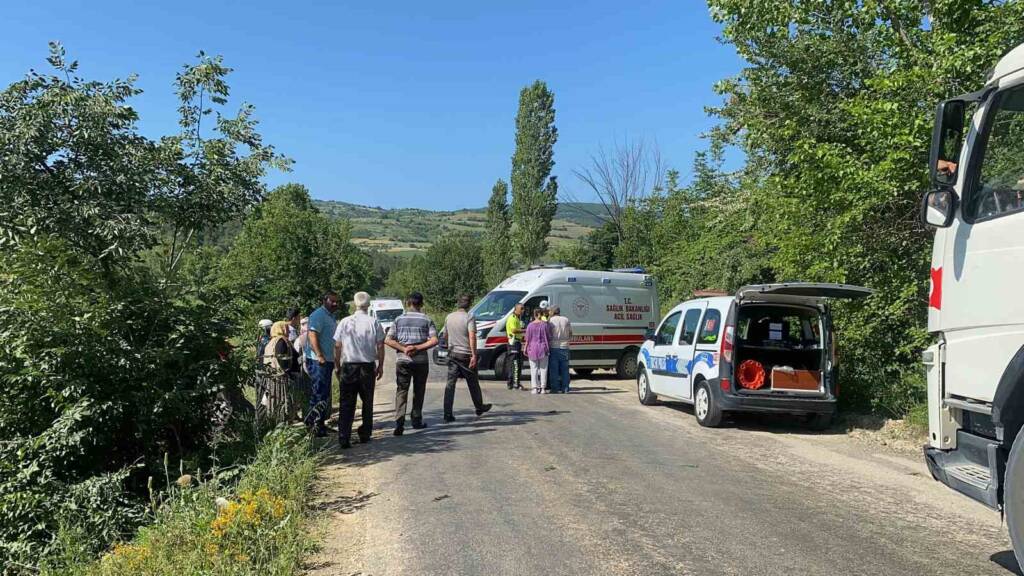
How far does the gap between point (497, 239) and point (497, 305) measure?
1572 inches

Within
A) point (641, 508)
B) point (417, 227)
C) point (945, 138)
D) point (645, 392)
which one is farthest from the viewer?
point (417, 227)

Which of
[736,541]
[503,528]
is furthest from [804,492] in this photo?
[503,528]

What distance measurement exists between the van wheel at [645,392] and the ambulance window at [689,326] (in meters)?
1.71

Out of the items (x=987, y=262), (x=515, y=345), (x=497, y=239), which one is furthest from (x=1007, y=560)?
(x=497, y=239)

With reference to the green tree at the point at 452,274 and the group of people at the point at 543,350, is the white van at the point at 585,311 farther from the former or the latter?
the green tree at the point at 452,274

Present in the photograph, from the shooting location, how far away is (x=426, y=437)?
9.46 metres

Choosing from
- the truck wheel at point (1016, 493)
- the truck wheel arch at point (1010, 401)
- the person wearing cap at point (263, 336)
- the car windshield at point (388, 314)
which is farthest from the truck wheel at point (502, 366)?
the car windshield at point (388, 314)

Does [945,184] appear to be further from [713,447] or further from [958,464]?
[713,447]

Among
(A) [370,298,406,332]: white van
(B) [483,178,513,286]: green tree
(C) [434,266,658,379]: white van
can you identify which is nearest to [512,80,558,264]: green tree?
(B) [483,178,513,286]: green tree

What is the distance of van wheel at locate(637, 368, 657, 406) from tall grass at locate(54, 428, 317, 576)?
7.75m

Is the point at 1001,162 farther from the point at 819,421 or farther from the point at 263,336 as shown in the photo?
the point at 263,336

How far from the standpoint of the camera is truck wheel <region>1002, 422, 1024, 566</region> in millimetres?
4020

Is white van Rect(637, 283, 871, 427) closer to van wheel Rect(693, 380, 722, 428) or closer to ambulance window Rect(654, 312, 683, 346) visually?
van wheel Rect(693, 380, 722, 428)

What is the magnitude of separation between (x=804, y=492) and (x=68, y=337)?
708 centimetres
